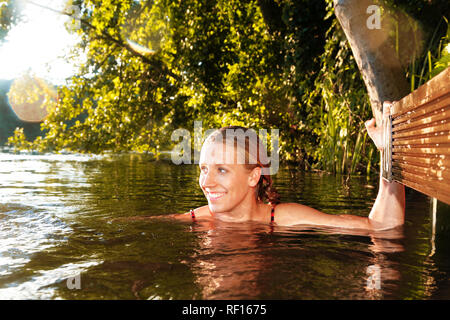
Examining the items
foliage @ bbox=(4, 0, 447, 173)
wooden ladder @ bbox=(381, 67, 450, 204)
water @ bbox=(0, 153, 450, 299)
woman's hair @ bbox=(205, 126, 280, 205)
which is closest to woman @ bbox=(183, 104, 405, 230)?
woman's hair @ bbox=(205, 126, 280, 205)

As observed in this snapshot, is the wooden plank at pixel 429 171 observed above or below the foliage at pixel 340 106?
below

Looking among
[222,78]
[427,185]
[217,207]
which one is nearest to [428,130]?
[427,185]

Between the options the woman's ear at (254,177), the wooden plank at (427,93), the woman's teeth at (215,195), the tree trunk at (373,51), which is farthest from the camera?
the tree trunk at (373,51)

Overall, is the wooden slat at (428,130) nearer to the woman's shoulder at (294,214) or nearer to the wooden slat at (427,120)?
the wooden slat at (427,120)

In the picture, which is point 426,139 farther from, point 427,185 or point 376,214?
point 376,214

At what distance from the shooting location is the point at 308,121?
414 inches

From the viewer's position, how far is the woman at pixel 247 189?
3303 millimetres

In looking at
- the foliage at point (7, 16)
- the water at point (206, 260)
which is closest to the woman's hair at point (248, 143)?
the water at point (206, 260)

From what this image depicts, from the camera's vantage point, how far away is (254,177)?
347 cm

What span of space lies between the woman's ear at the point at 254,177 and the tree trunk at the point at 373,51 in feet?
8.75

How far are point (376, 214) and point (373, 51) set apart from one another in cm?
294

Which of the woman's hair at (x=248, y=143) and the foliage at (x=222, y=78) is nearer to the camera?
the woman's hair at (x=248, y=143)

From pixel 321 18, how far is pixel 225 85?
3.64 meters
